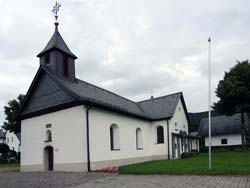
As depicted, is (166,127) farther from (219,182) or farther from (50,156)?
(219,182)

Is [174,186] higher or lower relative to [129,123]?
lower

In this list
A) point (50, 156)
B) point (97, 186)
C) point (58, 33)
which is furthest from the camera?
point (58, 33)

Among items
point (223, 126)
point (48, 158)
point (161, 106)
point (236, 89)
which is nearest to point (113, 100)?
point (48, 158)

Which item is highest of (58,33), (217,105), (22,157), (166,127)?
(58,33)

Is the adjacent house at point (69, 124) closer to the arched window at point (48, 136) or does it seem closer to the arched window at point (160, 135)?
the arched window at point (48, 136)

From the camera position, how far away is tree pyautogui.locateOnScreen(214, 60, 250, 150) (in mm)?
32375

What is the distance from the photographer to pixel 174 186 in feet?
40.6

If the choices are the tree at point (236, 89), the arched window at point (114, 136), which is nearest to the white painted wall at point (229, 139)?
the tree at point (236, 89)

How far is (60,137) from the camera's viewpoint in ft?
70.8

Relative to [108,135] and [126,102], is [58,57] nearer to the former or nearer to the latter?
[108,135]

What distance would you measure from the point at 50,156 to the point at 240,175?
13807mm

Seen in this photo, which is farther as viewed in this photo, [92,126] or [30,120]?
[30,120]

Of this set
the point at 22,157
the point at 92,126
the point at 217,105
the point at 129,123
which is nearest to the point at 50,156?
the point at 22,157

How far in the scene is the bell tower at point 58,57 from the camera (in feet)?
77.2
